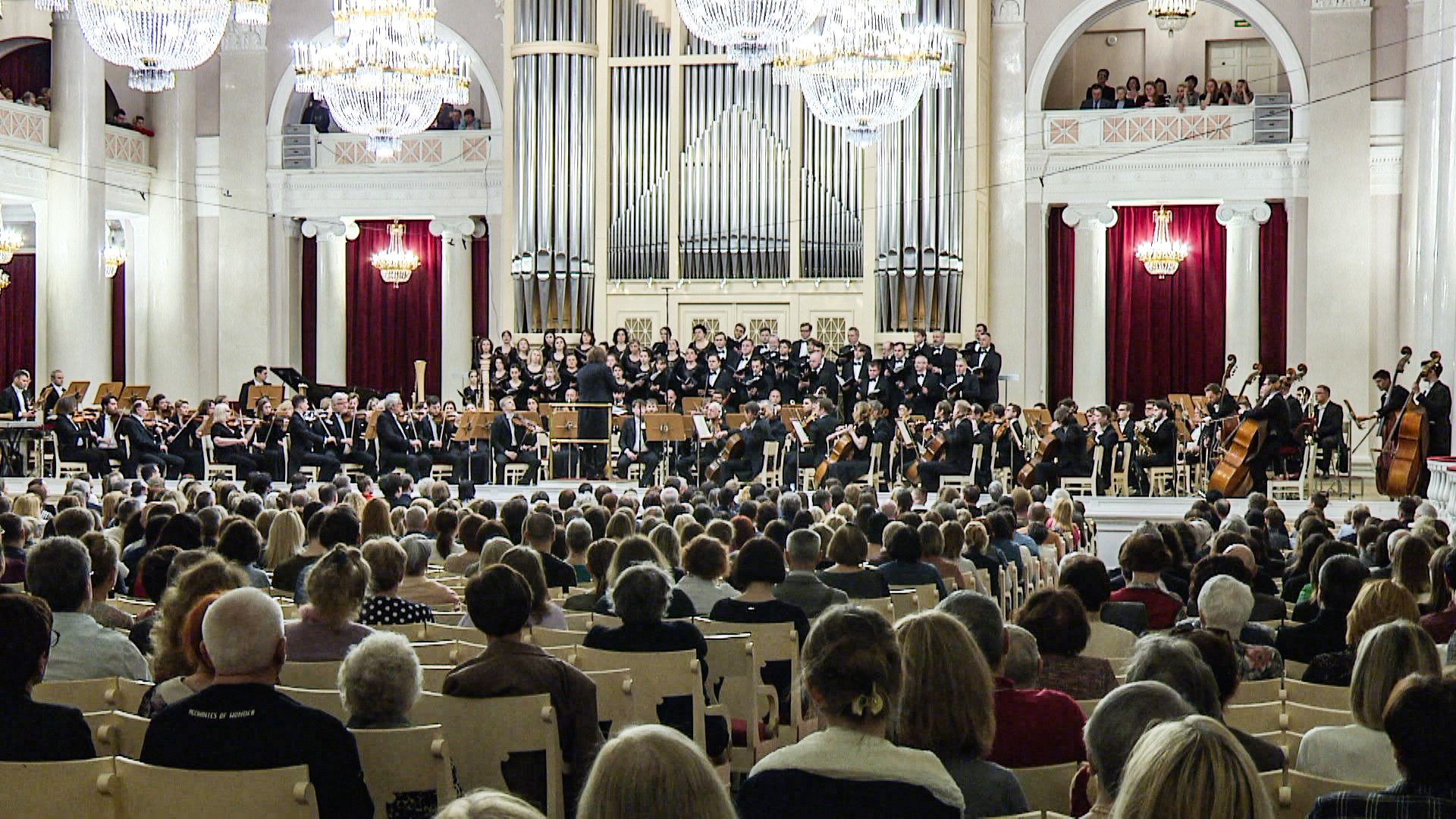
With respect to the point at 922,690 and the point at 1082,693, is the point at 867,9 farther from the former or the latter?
the point at 922,690

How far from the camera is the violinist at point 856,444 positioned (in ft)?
49.1

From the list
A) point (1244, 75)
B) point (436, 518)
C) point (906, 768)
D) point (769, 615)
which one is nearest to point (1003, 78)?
point (1244, 75)

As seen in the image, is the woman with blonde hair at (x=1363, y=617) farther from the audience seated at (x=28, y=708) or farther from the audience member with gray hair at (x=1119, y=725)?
the audience seated at (x=28, y=708)

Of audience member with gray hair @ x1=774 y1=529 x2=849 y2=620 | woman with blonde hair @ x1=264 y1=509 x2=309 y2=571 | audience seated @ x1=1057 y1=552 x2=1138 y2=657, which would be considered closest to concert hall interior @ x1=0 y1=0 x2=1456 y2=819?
woman with blonde hair @ x1=264 y1=509 x2=309 y2=571

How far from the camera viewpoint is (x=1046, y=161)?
19.4m

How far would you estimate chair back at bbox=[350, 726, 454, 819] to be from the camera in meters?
3.39

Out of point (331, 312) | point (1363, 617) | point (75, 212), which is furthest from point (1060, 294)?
point (1363, 617)

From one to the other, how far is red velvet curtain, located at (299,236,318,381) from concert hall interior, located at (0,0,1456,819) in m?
0.08

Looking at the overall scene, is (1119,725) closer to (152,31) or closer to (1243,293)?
(152,31)

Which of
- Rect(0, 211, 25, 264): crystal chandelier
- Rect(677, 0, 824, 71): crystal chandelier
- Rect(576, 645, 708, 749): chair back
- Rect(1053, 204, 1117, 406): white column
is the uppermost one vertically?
Rect(677, 0, 824, 71): crystal chandelier

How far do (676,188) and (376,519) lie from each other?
41.5 ft

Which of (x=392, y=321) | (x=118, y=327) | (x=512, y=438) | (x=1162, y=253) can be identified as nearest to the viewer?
(x=512, y=438)

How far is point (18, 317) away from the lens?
77.3ft

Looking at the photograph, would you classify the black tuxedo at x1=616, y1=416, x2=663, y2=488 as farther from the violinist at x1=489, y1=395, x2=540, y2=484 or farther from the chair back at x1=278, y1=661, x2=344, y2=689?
the chair back at x1=278, y1=661, x2=344, y2=689
